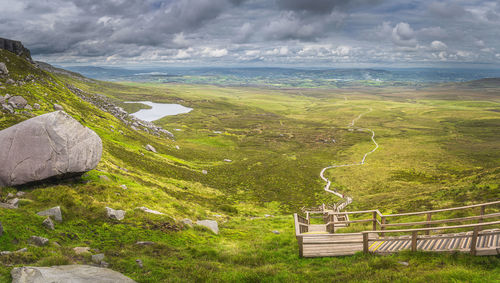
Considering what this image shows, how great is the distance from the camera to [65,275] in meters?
10.4

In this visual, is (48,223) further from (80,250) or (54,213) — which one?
(80,250)

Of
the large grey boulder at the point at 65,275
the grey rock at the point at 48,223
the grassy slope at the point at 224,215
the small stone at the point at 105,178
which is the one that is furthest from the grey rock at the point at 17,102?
the large grey boulder at the point at 65,275

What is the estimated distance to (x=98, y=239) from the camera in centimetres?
1638

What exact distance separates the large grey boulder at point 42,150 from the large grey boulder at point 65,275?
1330cm

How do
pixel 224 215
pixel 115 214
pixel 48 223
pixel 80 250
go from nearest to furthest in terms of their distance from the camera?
pixel 80 250
pixel 48 223
pixel 115 214
pixel 224 215

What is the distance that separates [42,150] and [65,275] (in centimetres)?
1490

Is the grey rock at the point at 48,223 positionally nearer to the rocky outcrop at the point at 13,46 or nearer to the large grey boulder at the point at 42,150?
the large grey boulder at the point at 42,150

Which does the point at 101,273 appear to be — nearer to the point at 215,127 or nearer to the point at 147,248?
the point at 147,248

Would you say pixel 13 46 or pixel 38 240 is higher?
pixel 13 46

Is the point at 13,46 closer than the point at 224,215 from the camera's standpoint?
No

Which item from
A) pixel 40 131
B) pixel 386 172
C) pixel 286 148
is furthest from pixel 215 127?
pixel 40 131

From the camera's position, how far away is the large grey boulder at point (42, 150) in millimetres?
20438

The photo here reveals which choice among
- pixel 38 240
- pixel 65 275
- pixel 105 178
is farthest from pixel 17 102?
pixel 65 275

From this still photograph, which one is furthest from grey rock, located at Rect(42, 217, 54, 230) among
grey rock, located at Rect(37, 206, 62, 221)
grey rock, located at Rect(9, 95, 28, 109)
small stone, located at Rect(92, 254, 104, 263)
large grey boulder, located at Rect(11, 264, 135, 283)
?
grey rock, located at Rect(9, 95, 28, 109)
